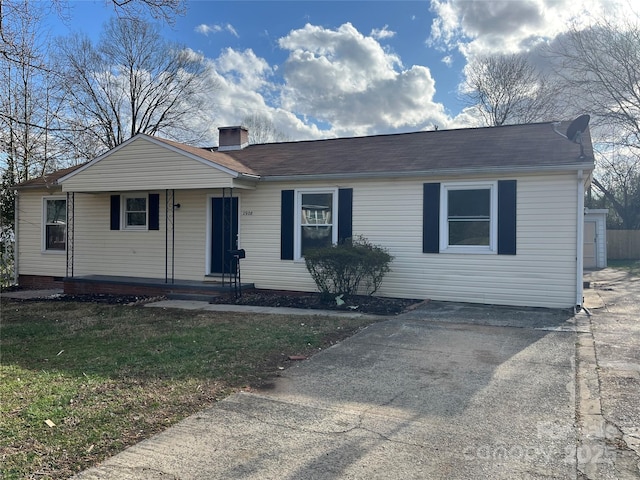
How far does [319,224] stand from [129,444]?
805cm

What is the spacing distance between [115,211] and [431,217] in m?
8.71

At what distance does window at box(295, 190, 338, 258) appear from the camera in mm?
11062

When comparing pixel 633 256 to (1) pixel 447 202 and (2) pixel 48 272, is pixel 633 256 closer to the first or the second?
(1) pixel 447 202

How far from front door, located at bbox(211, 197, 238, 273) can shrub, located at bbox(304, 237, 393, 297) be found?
2610 mm

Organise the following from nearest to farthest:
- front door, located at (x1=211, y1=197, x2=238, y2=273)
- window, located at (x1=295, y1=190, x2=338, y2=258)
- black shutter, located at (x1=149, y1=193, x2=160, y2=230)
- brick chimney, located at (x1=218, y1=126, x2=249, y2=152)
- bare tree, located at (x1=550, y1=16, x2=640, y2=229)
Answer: window, located at (x1=295, y1=190, x2=338, y2=258) → front door, located at (x1=211, y1=197, x2=238, y2=273) → black shutter, located at (x1=149, y1=193, x2=160, y2=230) → brick chimney, located at (x1=218, y1=126, x2=249, y2=152) → bare tree, located at (x1=550, y1=16, x2=640, y2=229)

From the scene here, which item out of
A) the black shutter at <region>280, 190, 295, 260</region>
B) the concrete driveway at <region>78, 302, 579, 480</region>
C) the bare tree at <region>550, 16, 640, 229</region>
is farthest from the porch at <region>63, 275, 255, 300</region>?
the bare tree at <region>550, 16, 640, 229</region>

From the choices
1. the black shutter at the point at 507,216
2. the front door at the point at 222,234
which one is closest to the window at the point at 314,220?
the front door at the point at 222,234

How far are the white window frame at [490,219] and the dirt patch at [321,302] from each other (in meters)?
1.39

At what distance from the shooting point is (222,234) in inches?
470

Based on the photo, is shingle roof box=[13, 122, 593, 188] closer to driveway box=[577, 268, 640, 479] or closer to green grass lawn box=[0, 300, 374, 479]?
driveway box=[577, 268, 640, 479]

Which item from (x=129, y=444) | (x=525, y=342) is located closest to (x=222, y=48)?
(x=525, y=342)

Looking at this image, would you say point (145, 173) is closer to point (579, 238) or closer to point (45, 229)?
point (45, 229)

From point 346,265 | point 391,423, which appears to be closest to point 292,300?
point 346,265

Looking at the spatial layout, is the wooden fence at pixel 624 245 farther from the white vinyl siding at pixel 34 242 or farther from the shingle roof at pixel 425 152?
the white vinyl siding at pixel 34 242
